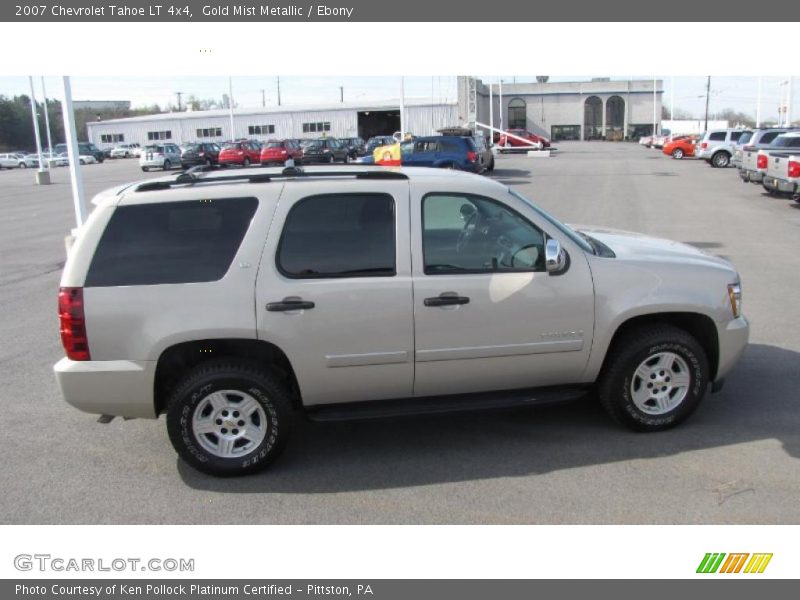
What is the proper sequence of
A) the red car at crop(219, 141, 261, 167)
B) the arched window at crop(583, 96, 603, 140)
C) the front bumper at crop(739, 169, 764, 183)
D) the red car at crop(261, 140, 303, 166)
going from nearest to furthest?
the front bumper at crop(739, 169, 764, 183) → the red car at crop(261, 140, 303, 166) → the red car at crop(219, 141, 261, 167) → the arched window at crop(583, 96, 603, 140)

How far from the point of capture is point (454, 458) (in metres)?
4.82

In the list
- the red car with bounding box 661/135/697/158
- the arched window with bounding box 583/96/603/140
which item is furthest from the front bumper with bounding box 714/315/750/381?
the arched window with bounding box 583/96/603/140

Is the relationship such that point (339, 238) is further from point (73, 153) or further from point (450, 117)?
point (450, 117)

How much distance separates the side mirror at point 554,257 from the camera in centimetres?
464

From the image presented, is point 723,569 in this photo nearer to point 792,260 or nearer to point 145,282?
point 145,282

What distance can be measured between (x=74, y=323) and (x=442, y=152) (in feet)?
75.9

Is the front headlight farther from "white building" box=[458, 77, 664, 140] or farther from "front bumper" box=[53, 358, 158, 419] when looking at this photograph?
"white building" box=[458, 77, 664, 140]

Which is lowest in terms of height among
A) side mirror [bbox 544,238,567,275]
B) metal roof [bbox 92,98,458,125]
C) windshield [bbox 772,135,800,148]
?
side mirror [bbox 544,238,567,275]

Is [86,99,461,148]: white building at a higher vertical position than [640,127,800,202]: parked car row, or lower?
higher

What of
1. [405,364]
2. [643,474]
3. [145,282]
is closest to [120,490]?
[145,282]

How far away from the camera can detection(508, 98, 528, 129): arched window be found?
9506 cm

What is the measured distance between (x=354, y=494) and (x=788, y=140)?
961 inches

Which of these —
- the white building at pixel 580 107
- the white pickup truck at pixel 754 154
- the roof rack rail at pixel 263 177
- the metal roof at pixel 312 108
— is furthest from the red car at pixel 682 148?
the white building at pixel 580 107

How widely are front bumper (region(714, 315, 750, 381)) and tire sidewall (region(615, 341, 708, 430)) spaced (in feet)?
0.53
